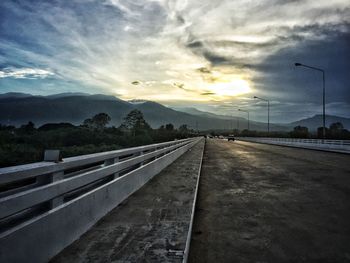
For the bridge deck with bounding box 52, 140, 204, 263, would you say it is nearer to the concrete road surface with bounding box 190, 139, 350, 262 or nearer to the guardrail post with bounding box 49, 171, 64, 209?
the concrete road surface with bounding box 190, 139, 350, 262

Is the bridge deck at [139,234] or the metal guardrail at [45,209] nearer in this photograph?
the metal guardrail at [45,209]

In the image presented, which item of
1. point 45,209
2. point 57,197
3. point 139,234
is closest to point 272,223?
point 139,234

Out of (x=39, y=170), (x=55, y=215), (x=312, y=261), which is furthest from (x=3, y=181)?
(x=312, y=261)

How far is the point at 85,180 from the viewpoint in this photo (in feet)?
16.0

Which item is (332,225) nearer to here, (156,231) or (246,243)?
(246,243)

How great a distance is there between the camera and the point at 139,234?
4.46 meters

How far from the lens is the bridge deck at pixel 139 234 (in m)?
3.67

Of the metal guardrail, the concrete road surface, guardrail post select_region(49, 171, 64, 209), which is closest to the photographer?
the metal guardrail

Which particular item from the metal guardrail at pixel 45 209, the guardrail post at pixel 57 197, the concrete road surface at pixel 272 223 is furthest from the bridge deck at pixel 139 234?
the guardrail post at pixel 57 197

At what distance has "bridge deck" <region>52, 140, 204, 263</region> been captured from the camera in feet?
12.0

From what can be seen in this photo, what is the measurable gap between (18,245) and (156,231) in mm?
2122

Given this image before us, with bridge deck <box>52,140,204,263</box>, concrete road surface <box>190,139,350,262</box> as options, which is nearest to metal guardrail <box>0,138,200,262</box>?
bridge deck <box>52,140,204,263</box>

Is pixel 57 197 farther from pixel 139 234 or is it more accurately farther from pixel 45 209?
→ pixel 139 234

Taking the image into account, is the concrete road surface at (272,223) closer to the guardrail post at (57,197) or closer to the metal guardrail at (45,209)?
the metal guardrail at (45,209)
